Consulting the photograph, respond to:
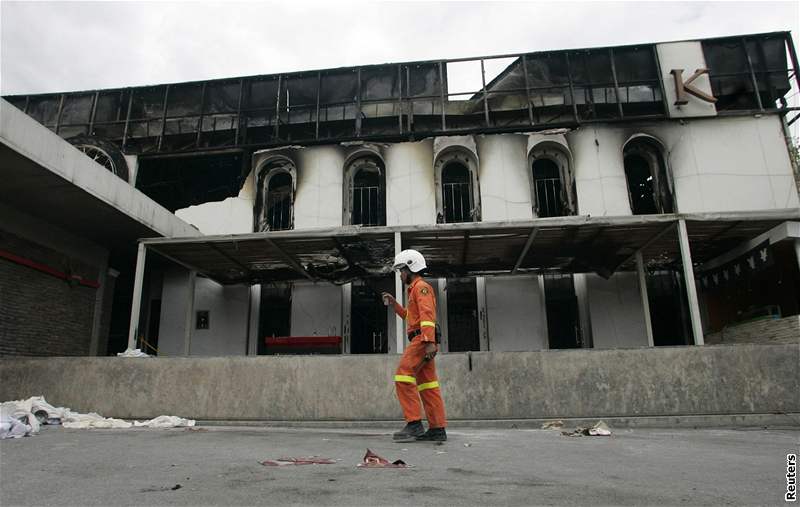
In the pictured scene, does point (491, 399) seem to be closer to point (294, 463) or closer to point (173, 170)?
point (294, 463)

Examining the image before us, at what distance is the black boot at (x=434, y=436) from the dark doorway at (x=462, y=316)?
8606 mm

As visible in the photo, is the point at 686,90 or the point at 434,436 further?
the point at 686,90

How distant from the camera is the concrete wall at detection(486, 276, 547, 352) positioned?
44.8ft

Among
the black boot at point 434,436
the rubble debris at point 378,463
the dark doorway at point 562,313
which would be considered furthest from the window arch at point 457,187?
the rubble debris at point 378,463

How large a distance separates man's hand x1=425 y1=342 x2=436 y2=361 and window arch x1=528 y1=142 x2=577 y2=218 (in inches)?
380

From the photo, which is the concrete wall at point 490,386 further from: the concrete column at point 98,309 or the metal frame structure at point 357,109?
the metal frame structure at point 357,109

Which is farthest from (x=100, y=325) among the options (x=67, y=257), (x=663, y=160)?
(x=663, y=160)

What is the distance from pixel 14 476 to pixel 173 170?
44.8 feet

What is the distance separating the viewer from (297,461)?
3996mm

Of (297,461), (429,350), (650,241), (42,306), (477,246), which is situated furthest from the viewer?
(42,306)

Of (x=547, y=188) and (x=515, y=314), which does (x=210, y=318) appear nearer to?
(x=515, y=314)

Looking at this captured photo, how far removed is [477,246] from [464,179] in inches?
152

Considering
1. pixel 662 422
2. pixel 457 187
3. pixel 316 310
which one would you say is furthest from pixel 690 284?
pixel 316 310

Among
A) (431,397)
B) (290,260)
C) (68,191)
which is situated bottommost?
(431,397)
